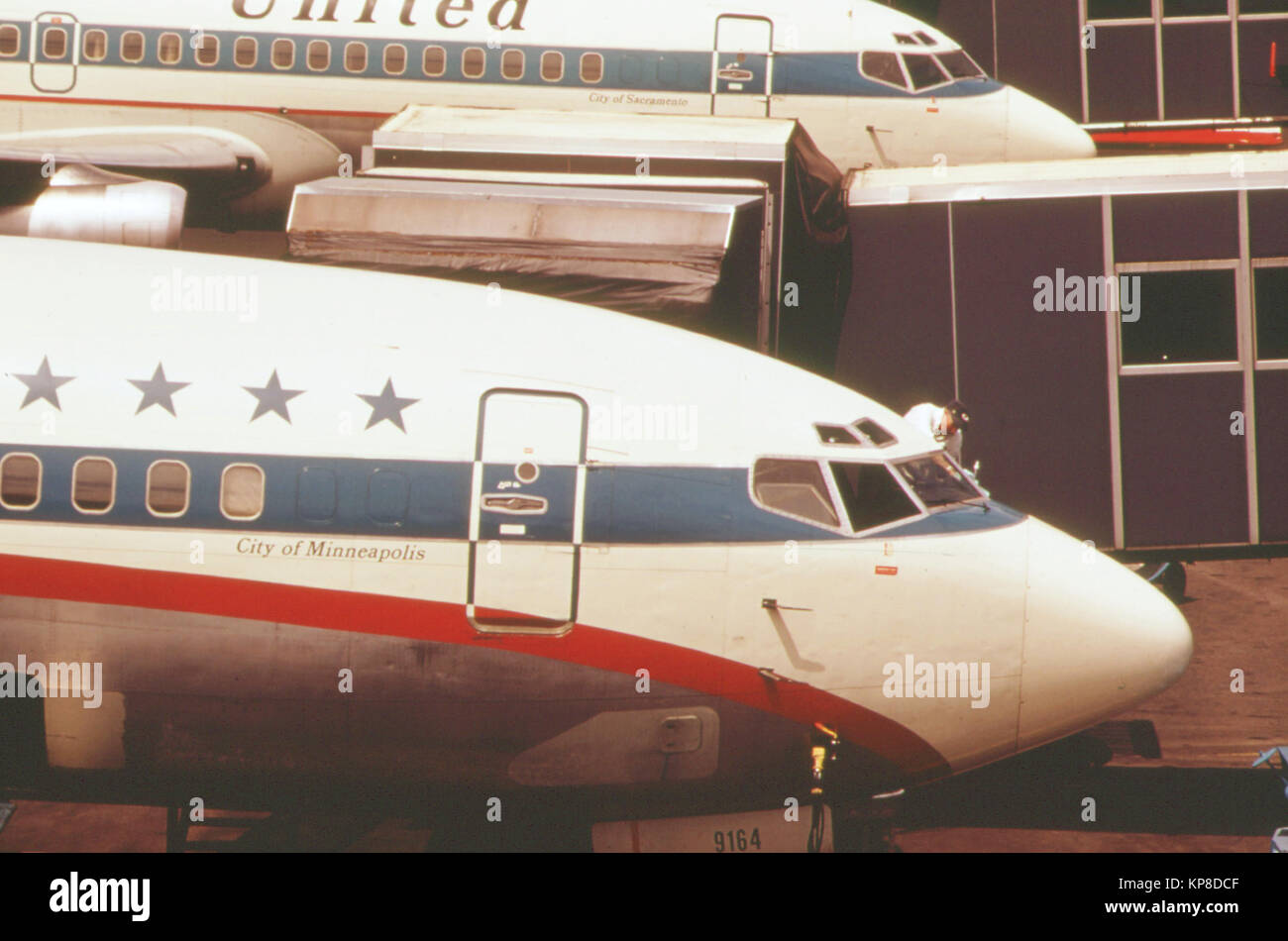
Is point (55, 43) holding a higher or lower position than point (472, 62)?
higher

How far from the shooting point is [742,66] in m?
25.8

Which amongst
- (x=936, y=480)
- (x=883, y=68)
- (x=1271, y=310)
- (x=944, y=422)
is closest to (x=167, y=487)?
(x=936, y=480)

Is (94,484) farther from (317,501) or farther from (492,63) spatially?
(492,63)

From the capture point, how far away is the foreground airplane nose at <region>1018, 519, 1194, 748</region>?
12.3m

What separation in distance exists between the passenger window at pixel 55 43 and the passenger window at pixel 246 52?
312cm

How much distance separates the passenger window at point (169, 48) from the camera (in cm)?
2559

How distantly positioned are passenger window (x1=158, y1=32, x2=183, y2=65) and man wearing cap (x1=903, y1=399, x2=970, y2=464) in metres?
15.7

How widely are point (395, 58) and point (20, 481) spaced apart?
52.8ft

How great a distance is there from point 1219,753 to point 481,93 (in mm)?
16762

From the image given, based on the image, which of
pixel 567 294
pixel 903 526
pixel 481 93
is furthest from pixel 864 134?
pixel 903 526

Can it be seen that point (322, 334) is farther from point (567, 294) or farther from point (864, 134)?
point (864, 134)

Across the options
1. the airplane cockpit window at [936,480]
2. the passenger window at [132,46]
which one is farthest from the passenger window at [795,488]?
the passenger window at [132,46]

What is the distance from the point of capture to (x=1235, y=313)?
1927 centimetres
